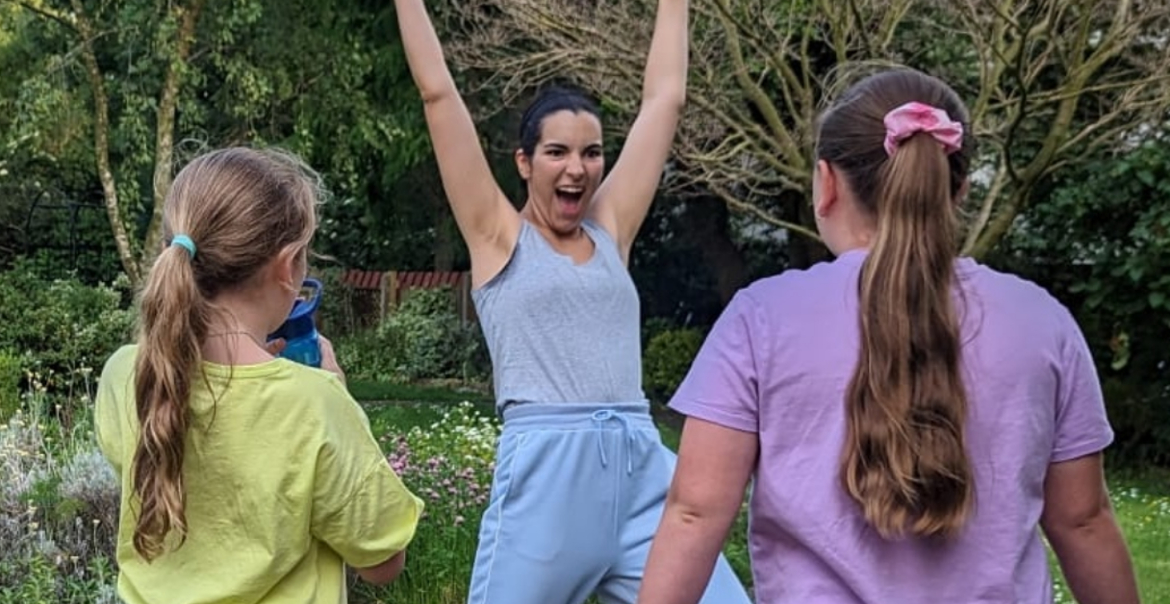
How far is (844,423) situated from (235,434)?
37.2 inches

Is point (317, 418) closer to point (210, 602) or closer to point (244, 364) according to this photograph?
point (244, 364)

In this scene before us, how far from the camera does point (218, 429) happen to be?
7.05 ft

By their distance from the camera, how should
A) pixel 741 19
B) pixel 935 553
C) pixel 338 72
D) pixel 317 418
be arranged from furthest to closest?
pixel 338 72 → pixel 741 19 → pixel 317 418 → pixel 935 553

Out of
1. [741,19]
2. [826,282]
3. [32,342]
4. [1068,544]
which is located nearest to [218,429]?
[826,282]

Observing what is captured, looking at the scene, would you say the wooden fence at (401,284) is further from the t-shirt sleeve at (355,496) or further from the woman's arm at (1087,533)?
the woman's arm at (1087,533)

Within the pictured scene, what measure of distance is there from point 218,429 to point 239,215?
337 millimetres

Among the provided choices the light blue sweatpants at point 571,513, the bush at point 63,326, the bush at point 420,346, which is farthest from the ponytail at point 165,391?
the bush at point 420,346

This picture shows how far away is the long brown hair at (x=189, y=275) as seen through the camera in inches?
82.7

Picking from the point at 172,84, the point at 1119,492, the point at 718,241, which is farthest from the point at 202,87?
the point at 1119,492

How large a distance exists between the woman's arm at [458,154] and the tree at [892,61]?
6.12 meters

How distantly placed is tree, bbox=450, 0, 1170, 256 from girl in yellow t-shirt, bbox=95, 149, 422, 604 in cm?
695

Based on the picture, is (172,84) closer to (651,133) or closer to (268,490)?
(651,133)

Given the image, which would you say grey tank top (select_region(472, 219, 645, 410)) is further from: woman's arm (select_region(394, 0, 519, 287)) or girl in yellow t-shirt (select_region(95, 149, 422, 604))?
girl in yellow t-shirt (select_region(95, 149, 422, 604))

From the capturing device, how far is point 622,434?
2.92 m
